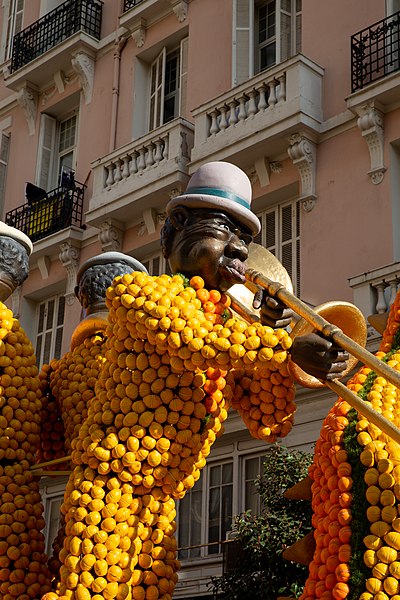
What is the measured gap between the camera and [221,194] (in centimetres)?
474

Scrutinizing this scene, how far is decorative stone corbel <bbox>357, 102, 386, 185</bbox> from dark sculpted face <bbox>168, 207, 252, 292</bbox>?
7860mm

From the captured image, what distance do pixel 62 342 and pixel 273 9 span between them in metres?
6.08

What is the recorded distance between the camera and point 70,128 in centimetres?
1838

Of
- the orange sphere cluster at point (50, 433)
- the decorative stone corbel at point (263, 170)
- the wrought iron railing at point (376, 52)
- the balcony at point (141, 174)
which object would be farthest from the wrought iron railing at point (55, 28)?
the orange sphere cluster at point (50, 433)

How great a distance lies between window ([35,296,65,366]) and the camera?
54.1ft

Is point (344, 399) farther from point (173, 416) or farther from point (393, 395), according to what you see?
point (173, 416)

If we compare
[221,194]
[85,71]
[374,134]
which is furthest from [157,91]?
[221,194]

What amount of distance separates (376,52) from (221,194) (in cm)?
859

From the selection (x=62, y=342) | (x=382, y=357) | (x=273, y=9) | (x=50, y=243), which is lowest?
(x=382, y=357)

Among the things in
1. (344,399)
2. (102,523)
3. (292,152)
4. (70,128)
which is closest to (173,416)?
(102,523)

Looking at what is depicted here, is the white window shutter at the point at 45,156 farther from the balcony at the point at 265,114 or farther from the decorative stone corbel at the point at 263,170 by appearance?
the decorative stone corbel at the point at 263,170

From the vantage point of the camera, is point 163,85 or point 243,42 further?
point 163,85

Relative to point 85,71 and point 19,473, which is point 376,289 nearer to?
point 19,473

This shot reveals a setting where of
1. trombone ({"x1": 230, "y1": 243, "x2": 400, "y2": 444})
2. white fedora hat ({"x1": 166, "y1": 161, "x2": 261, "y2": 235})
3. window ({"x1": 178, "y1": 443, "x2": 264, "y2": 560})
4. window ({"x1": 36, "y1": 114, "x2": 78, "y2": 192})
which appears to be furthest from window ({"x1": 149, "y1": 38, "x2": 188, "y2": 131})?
trombone ({"x1": 230, "y1": 243, "x2": 400, "y2": 444})
